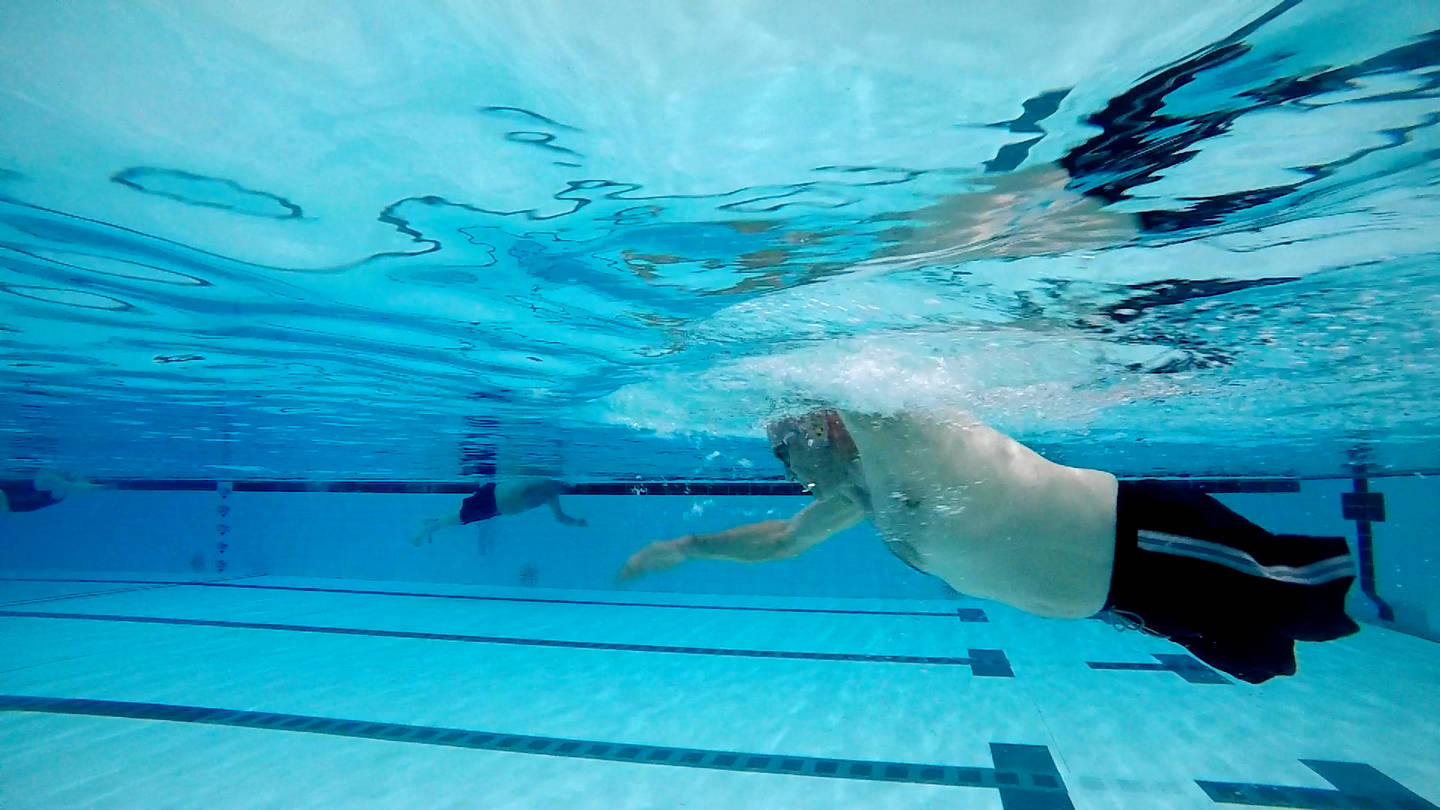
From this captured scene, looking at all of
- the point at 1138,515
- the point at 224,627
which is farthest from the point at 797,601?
the point at 1138,515

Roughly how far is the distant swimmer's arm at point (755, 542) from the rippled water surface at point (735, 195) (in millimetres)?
951

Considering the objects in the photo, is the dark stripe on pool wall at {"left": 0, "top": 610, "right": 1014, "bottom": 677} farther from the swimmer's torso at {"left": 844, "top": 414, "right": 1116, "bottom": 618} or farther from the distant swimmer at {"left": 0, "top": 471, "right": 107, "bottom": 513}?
the distant swimmer at {"left": 0, "top": 471, "right": 107, "bottom": 513}

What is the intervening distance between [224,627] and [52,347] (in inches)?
275

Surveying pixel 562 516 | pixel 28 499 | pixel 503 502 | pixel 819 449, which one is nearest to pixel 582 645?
pixel 562 516

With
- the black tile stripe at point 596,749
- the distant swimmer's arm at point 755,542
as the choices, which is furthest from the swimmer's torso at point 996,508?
the black tile stripe at point 596,749

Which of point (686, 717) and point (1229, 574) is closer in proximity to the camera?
point (1229, 574)

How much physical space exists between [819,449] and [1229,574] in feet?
8.04

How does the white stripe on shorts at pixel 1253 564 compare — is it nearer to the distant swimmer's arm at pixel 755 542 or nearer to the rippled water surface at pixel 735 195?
the rippled water surface at pixel 735 195

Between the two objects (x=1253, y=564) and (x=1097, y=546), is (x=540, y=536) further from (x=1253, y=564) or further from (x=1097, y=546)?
(x=1253, y=564)

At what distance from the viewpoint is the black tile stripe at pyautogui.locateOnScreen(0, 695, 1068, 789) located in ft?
21.3

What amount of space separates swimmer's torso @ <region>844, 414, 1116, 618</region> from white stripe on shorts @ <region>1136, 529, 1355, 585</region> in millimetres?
314

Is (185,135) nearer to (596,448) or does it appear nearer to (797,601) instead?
(596,448)

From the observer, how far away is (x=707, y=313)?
6.55 meters

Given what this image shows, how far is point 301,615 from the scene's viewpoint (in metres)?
15.2
